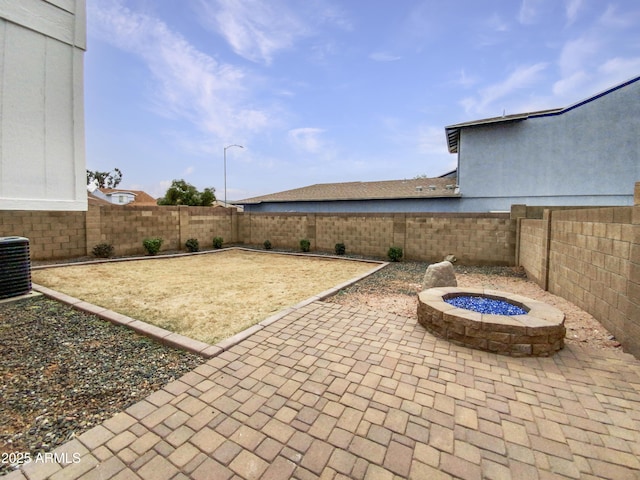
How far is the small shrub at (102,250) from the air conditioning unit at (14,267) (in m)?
5.59

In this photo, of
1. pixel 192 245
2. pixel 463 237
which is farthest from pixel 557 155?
pixel 192 245

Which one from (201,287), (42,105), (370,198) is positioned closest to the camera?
(42,105)

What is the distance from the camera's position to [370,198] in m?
19.3

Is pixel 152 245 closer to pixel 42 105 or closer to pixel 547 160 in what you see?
pixel 42 105

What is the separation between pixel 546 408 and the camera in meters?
2.78

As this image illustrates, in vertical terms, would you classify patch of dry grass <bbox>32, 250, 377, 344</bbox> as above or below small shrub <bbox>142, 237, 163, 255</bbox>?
below

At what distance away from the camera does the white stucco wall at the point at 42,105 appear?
1368 mm

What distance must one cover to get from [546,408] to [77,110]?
4.39 m

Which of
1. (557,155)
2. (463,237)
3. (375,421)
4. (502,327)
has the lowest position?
(375,421)

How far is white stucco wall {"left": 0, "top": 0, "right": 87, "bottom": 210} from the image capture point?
137 centimetres

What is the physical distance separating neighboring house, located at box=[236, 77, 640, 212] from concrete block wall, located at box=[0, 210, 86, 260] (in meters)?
15.7

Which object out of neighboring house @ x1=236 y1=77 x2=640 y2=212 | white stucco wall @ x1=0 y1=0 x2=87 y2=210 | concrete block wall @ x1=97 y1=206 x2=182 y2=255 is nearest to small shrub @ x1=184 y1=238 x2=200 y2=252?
concrete block wall @ x1=97 y1=206 x2=182 y2=255

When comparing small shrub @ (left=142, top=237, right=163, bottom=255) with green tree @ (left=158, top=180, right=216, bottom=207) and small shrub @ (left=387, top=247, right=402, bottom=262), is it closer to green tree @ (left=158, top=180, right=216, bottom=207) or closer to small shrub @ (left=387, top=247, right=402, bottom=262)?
small shrub @ (left=387, top=247, right=402, bottom=262)

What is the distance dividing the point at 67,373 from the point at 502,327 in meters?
5.34
